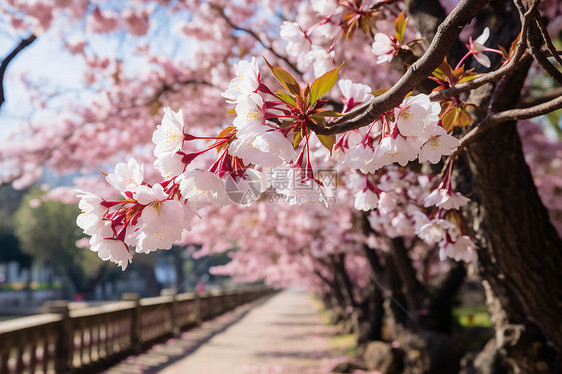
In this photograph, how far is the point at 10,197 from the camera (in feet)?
132

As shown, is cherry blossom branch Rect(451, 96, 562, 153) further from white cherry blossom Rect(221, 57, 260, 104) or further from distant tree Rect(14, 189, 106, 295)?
distant tree Rect(14, 189, 106, 295)

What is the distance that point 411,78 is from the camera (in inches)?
44.7

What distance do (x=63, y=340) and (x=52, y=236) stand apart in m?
30.3

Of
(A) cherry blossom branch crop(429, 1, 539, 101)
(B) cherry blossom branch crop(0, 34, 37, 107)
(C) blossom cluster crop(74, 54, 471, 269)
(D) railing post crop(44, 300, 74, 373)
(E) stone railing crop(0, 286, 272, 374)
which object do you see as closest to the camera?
(C) blossom cluster crop(74, 54, 471, 269)

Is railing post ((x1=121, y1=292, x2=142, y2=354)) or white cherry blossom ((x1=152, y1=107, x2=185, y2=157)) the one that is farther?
railing post ((x1=121, y1=292, x2=142, y2=354))

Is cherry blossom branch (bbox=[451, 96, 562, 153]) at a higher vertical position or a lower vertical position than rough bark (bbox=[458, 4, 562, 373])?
higher

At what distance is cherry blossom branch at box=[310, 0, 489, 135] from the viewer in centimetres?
111

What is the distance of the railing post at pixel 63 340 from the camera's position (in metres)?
5.45

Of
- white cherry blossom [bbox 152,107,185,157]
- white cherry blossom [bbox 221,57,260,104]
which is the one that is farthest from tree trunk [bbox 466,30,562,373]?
white cherry blossom [bbox 152,107,185,157]

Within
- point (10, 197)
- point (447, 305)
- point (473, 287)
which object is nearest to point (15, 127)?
point (447, 305)

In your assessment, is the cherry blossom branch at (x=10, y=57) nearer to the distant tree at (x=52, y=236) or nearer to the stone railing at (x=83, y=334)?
the stone railing at (x=83, y=334)

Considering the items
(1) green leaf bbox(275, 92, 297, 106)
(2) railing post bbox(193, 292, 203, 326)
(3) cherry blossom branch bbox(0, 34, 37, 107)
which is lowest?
(2) railing post bbox(193, 292, 203, 326)

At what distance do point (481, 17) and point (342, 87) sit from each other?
218 cm

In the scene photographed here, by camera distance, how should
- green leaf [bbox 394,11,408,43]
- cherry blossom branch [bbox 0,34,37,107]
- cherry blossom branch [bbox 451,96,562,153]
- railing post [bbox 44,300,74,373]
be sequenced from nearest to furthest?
cherry blossom branch [bbox 451,96,562,153], green leaf [bbox 394,11,408,43], cherry blossom branch [bbox 0,34,37,107], railing post [bbox 44,300,74,373]
